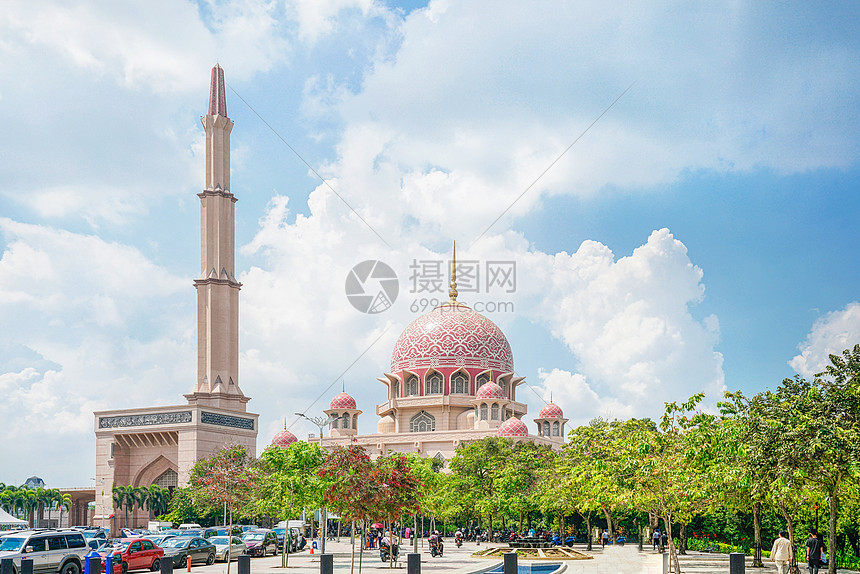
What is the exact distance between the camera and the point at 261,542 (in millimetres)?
36469

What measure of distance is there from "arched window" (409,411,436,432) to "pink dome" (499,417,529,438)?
7826 millimetres

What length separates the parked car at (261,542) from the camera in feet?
118

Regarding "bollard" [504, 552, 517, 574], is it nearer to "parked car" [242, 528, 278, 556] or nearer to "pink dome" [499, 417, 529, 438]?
"parked car" [242, 528, 278, 556]

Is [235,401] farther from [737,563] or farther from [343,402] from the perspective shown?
[737,563]

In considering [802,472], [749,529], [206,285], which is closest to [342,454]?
[802,472]

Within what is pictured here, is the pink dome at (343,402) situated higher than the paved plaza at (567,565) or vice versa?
the pink dome at (343,402)

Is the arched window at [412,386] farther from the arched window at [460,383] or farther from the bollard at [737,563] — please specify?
the bollard at [737,563]

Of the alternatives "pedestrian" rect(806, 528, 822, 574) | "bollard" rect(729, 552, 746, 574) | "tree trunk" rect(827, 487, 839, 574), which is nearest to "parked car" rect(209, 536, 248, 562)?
"pedestrian" rect(806, 528, 822, 574)

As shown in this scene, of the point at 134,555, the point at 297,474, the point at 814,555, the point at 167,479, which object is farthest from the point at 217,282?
the point at 814,555

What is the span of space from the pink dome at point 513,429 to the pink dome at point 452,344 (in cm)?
816

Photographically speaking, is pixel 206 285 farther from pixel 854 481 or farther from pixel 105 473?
pixel 854 481

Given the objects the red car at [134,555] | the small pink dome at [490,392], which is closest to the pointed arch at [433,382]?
the small pink dome at [490,392]

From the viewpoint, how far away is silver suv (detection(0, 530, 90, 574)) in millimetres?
22969

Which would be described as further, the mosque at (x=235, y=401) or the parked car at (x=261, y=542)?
the mosque at (x=235, y=401)
